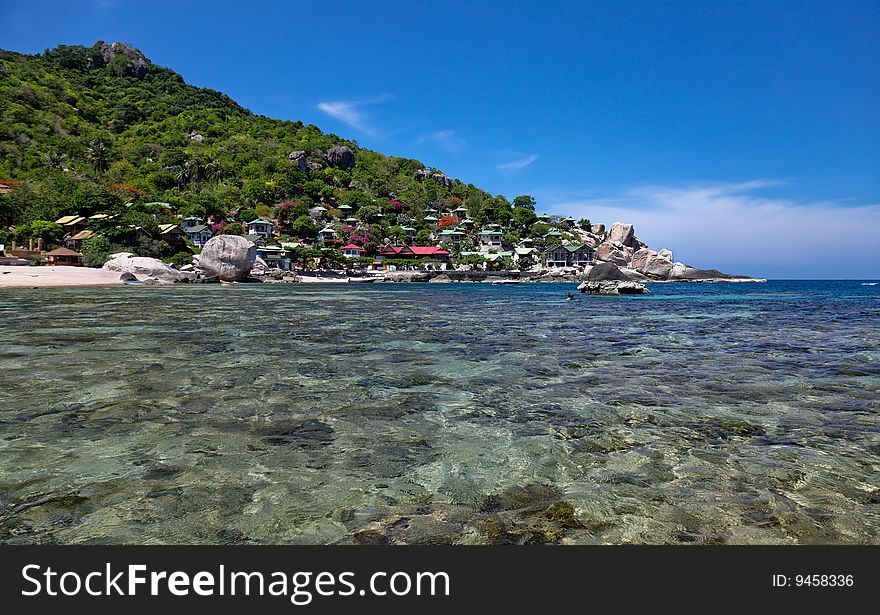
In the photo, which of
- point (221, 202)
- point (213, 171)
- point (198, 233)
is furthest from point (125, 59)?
point (198, 233)

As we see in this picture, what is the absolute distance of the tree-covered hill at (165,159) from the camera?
8969 cm

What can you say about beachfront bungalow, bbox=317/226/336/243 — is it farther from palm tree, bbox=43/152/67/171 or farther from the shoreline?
palm tree, bbox=43/152/67/171

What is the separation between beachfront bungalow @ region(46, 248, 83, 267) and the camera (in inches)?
2341

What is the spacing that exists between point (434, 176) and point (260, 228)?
320 feet

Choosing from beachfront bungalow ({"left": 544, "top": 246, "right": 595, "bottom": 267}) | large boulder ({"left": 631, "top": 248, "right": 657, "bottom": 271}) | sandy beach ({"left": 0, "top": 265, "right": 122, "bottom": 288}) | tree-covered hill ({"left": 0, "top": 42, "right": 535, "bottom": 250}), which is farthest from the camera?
beachfront bungalow ({"left": 544, "top": 246, "right": 595, "bottom": 267})

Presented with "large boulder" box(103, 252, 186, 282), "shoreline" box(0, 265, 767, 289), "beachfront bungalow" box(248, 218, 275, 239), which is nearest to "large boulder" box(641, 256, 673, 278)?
"shoreline" box(0, 265, 767, 289)

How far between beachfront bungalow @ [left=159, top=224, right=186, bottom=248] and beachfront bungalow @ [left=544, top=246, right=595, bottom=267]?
8245cm

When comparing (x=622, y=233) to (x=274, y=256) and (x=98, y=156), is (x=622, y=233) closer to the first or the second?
(x=274, y=256)

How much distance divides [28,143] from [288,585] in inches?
5615

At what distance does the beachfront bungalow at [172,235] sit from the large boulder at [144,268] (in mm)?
21372

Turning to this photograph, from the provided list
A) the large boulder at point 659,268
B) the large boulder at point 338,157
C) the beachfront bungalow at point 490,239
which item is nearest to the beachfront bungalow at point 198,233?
the beachfront bungalow at point 490,239

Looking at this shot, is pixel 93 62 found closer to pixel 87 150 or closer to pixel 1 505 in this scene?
pixel 87 150

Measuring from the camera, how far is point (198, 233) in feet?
285

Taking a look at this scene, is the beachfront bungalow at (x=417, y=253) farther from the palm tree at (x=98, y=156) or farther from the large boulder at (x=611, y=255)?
the palm tree at (x=98, y=156)
